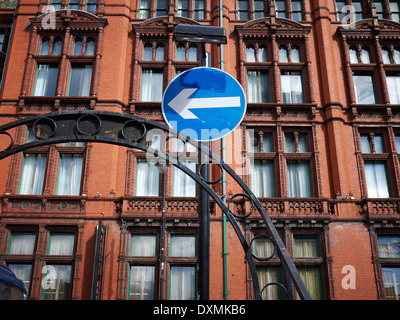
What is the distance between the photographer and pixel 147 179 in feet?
68.8

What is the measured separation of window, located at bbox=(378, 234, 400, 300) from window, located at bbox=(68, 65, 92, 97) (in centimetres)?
1717

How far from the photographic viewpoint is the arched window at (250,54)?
23.4 m

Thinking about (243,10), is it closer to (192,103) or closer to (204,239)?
(192,103)

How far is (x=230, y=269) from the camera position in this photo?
18828 mm

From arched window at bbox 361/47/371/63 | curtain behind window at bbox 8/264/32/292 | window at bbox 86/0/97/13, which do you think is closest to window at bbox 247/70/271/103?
arched window at bbox 361/47/371/63

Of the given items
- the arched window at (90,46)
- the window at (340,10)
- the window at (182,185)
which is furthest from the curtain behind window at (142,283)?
the window at (340,10)

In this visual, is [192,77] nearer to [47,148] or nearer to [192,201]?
[192,201]

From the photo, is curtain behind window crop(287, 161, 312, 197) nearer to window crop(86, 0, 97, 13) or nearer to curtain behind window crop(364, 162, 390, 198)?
curtain behind window crop(364, 162, 390, 198)

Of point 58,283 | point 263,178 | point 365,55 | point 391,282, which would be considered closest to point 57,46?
point 58,283

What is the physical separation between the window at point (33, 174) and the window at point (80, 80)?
3.92 metres

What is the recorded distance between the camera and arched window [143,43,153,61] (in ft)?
77.0

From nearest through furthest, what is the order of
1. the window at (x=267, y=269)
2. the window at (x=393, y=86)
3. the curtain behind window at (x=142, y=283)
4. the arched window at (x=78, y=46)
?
the curtain behind window at (x=142, y=283), the window at (x=267, y=269), the window at (x=393, y=86), the arched window at (x=78, y=46)

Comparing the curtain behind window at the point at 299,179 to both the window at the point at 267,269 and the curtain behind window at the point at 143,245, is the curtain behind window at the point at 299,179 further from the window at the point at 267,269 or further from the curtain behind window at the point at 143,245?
the curtain behind window at the point at 143,245

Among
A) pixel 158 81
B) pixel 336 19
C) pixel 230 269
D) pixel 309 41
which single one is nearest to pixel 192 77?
pixel 230 269
